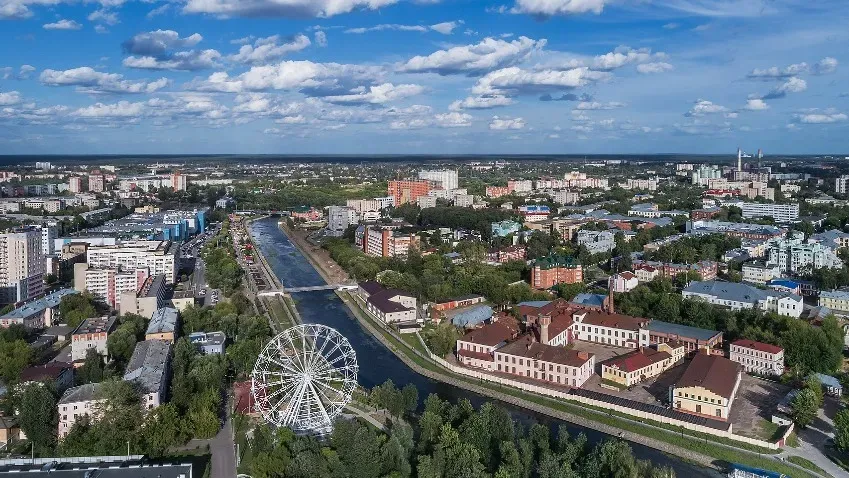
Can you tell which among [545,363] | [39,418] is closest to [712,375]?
[545,363]

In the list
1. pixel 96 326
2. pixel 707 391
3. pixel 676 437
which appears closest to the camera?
pixel 676 437

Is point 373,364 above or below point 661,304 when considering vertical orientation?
below

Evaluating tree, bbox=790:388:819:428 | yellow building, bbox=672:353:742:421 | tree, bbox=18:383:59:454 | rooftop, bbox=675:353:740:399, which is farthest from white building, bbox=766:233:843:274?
tree, bbox=18:383:59:454

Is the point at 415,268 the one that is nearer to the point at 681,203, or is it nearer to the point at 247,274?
the point at 247,274

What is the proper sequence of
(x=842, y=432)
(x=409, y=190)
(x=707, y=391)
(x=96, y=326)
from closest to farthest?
(x=842, y=432)
(x=707, y=391)
(x=96, y=326)
(x=409, y=190)

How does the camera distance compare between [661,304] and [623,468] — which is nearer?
[623,468]

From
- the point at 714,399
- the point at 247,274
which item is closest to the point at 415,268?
the point at 247,274

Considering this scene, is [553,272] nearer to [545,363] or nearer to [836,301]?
[836,301]
